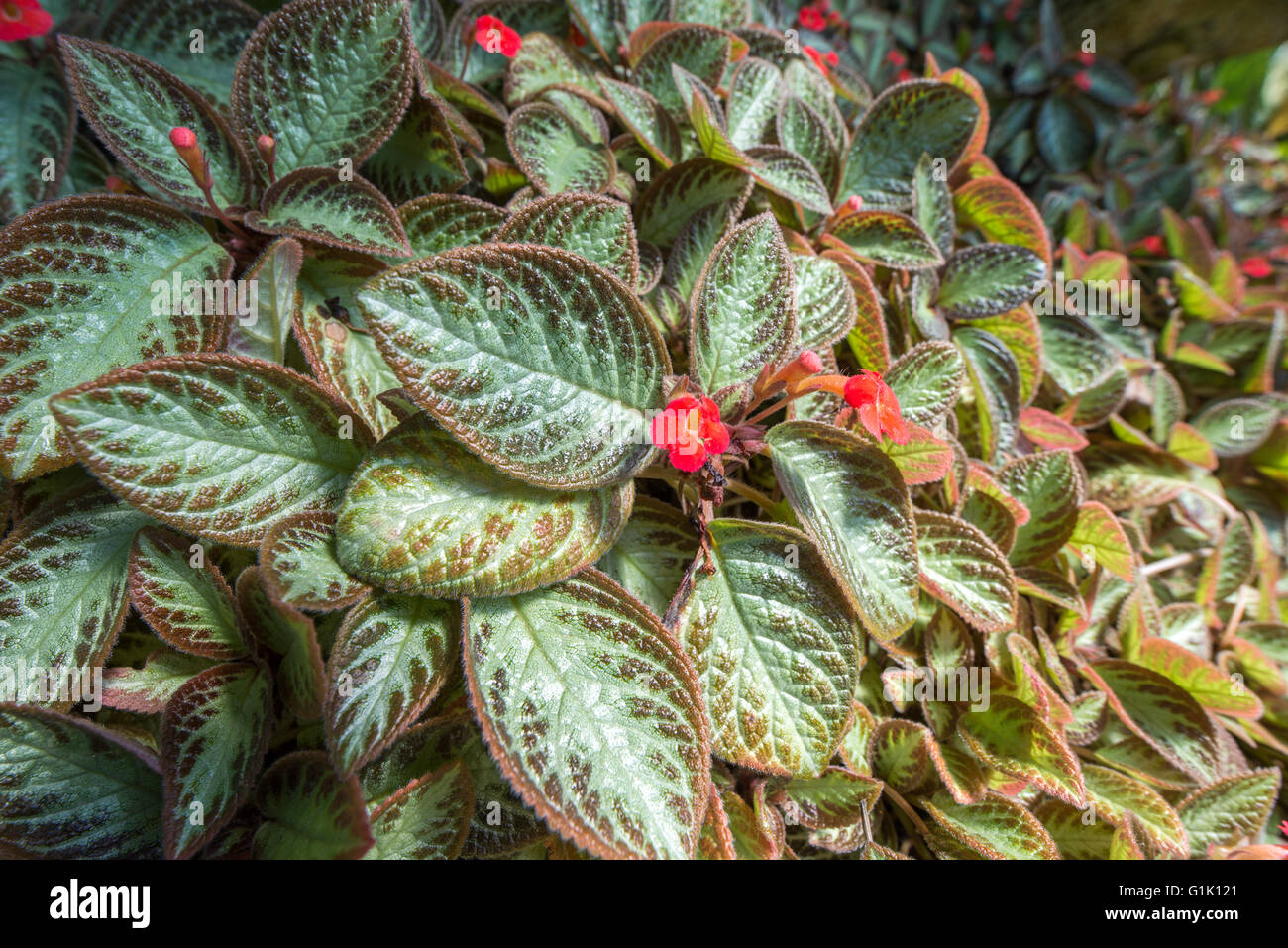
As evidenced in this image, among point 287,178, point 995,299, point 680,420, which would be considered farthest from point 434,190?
point 995,299

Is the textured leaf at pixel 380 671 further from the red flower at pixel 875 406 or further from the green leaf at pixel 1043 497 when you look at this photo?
the green leaf at pixel 1043 497

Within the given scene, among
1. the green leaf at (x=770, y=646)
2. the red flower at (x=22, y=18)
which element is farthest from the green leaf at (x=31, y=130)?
the green leaf at (x=770, y=646)

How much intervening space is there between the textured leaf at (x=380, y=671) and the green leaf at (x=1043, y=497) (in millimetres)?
943

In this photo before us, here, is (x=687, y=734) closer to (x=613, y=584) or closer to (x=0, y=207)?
(x=613, y=584)

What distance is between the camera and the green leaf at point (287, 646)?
666mm

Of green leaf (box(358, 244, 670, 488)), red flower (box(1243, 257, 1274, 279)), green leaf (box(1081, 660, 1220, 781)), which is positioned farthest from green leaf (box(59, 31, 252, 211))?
red flower (box(1243, 257, 1274, 279))

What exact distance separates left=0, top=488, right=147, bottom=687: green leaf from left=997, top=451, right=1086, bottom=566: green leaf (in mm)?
1230

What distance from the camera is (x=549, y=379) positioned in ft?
2.48

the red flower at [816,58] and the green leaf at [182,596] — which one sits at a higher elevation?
the red flower at [816,58]

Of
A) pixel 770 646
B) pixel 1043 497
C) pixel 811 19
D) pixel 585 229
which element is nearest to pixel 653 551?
pixel 770 646

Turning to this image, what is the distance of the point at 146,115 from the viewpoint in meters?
0.85

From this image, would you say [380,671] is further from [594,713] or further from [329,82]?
[329,82]

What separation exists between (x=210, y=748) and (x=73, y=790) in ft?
0.45

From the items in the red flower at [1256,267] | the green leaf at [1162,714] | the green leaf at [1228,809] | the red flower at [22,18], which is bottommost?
the green leaf at [1228,809]
